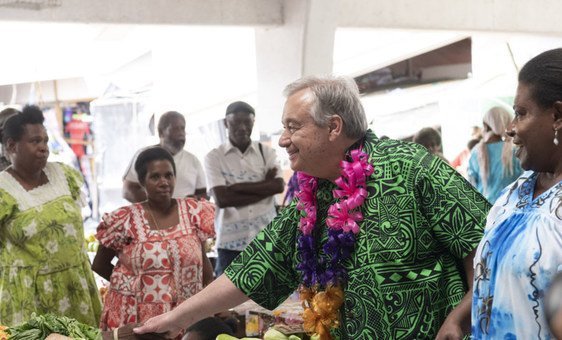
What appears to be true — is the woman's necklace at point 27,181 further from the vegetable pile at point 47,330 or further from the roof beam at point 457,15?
the roof beam at point 457,15

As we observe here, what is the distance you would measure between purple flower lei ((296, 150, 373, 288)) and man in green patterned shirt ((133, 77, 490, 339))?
0.10 ft

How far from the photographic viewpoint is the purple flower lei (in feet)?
10.7

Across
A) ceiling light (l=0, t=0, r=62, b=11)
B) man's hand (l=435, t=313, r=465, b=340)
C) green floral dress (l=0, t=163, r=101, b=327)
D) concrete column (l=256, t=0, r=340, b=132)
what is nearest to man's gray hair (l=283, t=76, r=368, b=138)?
man's hand (l=435, t=313, r=465, b=340)

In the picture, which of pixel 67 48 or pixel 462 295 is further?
pixel 67 48

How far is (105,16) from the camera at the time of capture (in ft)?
27.6

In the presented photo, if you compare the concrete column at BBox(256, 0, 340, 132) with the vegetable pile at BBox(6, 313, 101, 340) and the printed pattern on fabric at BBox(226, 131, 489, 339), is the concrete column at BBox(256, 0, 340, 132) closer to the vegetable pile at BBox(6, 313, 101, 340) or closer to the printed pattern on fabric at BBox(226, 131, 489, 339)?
the vegetable pile at BBox(6, 313, 101, 340)

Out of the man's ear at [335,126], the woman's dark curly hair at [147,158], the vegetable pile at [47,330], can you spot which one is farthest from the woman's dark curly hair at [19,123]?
the man's ear at [335,126]

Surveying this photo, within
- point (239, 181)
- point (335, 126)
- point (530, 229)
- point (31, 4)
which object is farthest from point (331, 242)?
point (31, 4)

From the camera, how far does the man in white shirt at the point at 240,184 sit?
711 centimetres

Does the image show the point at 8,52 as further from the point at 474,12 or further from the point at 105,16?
the point at 474,12

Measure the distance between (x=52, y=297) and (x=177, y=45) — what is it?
9007 mm

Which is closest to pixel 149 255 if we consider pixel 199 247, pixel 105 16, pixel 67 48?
pixel 199 247

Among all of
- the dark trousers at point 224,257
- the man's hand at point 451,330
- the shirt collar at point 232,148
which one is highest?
the shirt collar at point 232,148

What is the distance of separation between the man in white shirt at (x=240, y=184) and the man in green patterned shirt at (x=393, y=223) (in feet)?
12.2
